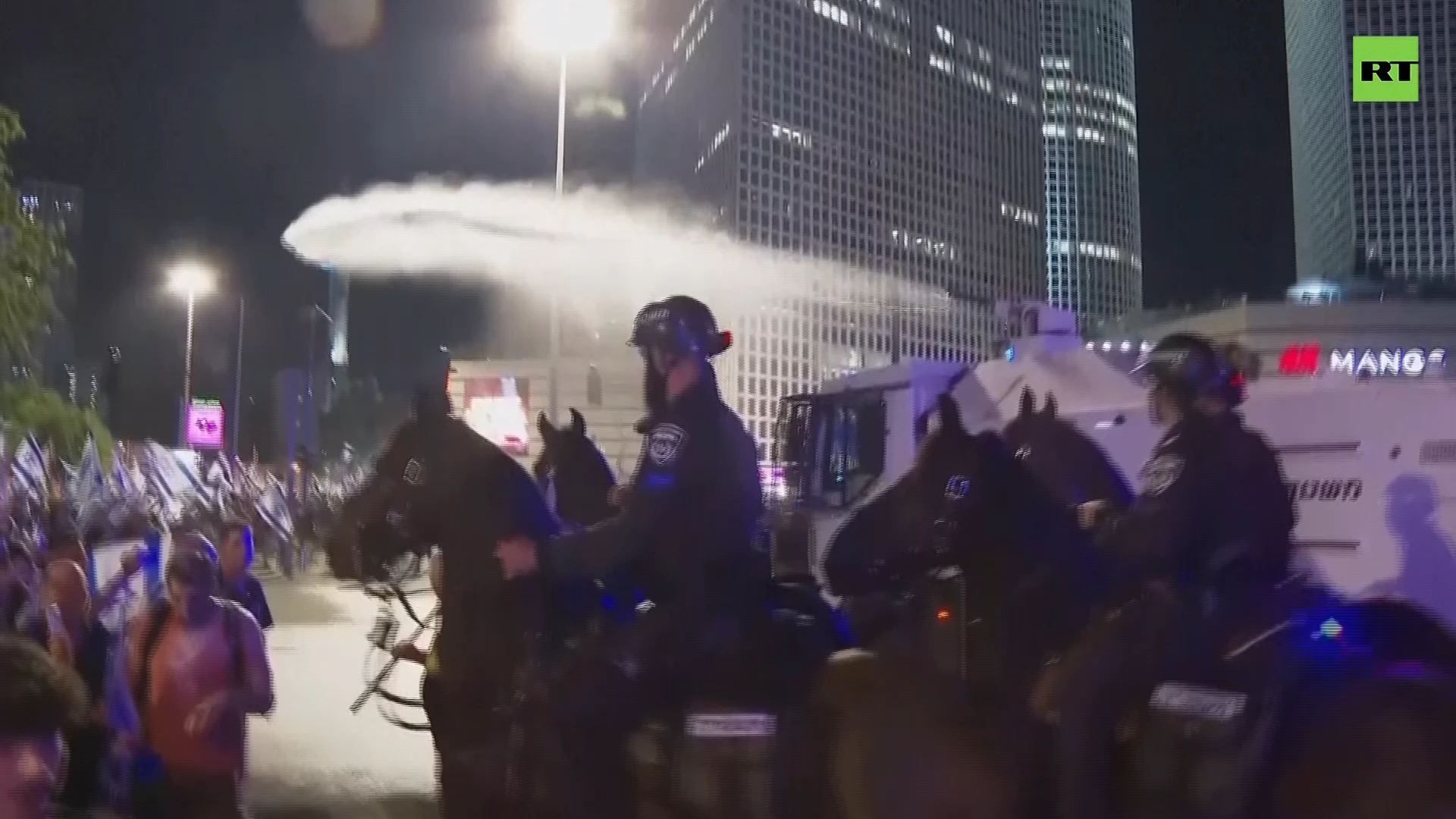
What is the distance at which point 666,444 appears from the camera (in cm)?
385

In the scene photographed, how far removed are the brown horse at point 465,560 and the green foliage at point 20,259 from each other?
56.3 ft

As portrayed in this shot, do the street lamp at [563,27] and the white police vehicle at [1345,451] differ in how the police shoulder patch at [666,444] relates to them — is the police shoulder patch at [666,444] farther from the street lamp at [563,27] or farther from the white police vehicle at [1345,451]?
the street lamp at [563,27]

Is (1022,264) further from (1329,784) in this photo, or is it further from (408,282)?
(1329,784)

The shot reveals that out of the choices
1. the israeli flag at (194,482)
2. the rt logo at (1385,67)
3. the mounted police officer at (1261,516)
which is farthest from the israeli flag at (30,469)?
the rt logo at (1385,67)

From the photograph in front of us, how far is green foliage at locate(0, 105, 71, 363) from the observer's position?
1822 cm

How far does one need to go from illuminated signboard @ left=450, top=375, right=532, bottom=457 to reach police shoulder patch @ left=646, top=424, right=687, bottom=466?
20.4 m

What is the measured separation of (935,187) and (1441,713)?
92.7m

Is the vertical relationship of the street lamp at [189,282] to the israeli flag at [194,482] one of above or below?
above

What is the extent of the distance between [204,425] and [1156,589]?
102ft

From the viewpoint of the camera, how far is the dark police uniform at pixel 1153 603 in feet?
11.3

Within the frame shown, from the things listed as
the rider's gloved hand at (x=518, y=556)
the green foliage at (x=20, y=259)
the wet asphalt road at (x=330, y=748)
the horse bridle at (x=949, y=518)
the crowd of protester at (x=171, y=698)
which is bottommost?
the wet asphalt road at (x=330, y=748)

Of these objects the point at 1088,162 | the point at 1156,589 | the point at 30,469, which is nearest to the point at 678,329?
the point at 1156,589

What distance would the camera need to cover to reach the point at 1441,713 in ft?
10.4

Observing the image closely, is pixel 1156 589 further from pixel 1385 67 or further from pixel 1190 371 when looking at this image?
pixel 1385 67
